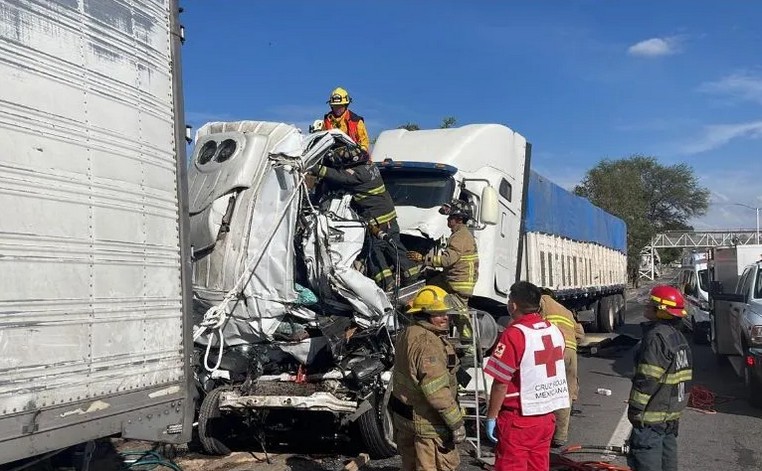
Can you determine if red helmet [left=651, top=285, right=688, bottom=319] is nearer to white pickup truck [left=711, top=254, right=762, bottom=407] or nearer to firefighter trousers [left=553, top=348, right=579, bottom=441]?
firefighter trousers [left=553, top=348, right=579, bottom=441]

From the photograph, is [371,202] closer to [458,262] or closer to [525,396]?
[458,262]

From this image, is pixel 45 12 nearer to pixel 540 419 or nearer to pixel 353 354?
pixel 540 419

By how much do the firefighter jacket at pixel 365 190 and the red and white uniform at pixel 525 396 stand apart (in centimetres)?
305

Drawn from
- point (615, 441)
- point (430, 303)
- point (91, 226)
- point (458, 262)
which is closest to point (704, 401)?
point (615, 441)

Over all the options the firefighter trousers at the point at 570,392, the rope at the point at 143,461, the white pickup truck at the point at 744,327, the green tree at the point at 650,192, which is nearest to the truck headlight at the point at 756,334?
the white pickup truck at the point at 744,327

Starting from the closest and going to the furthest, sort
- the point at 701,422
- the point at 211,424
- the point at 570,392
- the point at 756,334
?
the point at 211,424 → the point at 570,392 → the point at 701,422 → the point at 756,334

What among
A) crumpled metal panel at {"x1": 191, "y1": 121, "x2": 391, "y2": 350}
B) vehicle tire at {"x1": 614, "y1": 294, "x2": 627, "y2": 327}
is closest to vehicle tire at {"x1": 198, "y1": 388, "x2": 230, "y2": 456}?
crumpled metal panel at {"x1": 191, "y1": 121, "x2": 391, "y2": 350}

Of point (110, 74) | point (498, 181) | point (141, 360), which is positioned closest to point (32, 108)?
point (110, 74)

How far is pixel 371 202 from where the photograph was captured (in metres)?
7.32

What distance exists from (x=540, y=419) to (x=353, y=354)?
265 cm

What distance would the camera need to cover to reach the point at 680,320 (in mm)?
4875

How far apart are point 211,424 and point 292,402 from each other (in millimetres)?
803

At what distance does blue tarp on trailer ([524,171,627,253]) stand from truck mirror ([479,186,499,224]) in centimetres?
251

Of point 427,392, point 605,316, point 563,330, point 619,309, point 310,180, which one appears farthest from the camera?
point 619,309
